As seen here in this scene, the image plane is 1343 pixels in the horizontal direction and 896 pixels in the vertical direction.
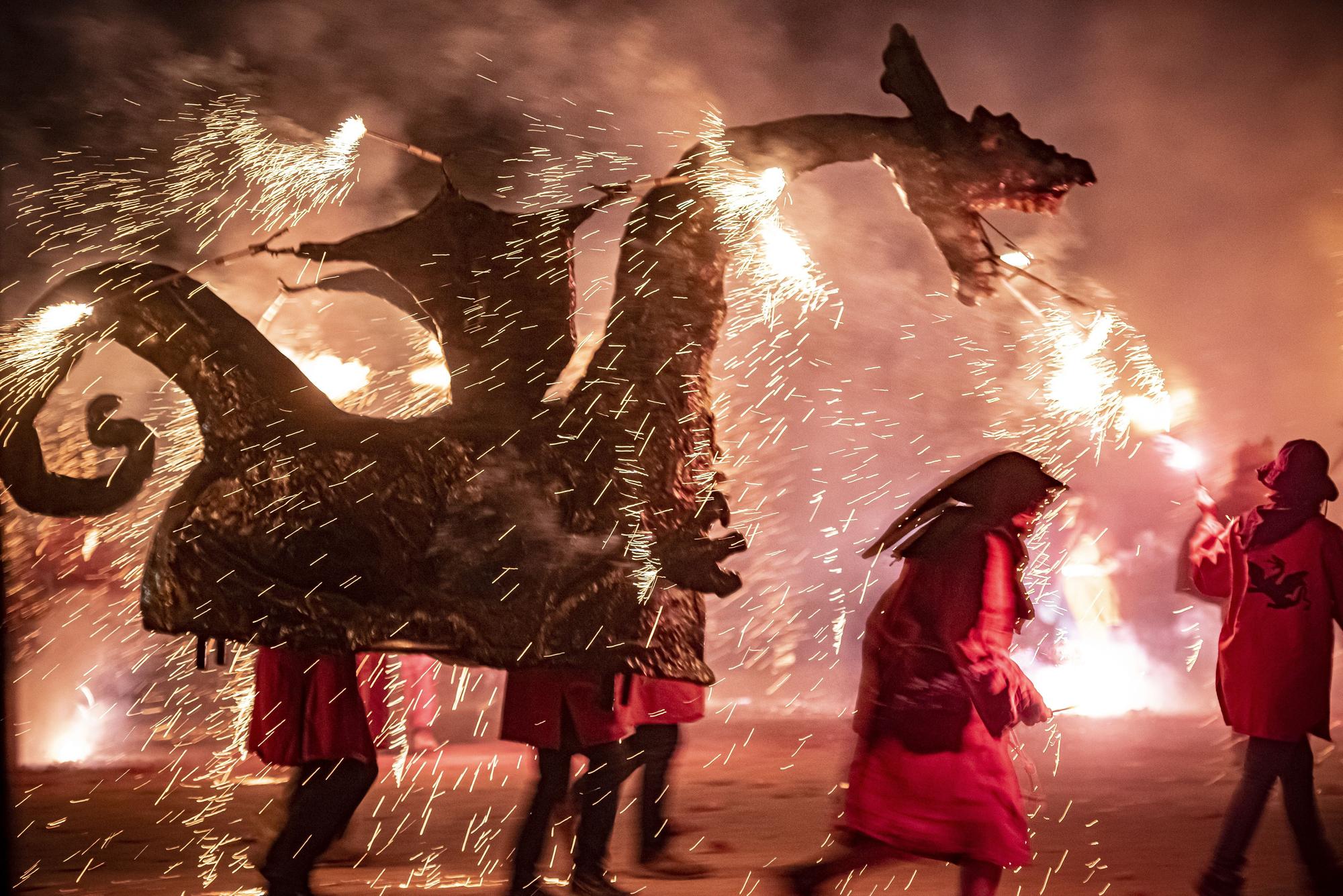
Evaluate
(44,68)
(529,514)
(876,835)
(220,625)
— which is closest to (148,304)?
(220,625)

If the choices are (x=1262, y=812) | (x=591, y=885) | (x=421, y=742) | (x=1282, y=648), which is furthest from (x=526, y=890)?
(x=421, y=742)

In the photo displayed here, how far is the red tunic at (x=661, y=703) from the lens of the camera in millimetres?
3898

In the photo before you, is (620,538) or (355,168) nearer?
(620,538)

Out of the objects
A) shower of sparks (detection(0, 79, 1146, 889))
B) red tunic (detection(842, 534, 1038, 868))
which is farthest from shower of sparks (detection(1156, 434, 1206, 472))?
red tunic (detection(842, 534, 1038, 868))

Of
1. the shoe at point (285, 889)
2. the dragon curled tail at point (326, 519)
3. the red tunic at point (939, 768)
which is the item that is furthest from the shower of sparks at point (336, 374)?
the red tunic at point (939, 768)

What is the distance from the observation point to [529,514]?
325cm

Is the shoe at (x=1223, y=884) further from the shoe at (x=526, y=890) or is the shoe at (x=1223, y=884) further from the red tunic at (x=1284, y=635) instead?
the shoe at (x=526, y=890)

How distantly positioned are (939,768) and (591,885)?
135cm

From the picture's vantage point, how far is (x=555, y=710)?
11.6 ft

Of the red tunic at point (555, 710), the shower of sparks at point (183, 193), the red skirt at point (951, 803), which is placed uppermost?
the shower of sparks at point (183, 193)

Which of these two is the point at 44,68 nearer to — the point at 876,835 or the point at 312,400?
the point at 312,400

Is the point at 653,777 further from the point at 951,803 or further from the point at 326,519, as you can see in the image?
the point at 326,519

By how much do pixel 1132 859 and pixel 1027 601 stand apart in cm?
180

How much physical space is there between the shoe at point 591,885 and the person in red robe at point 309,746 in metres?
0.80
